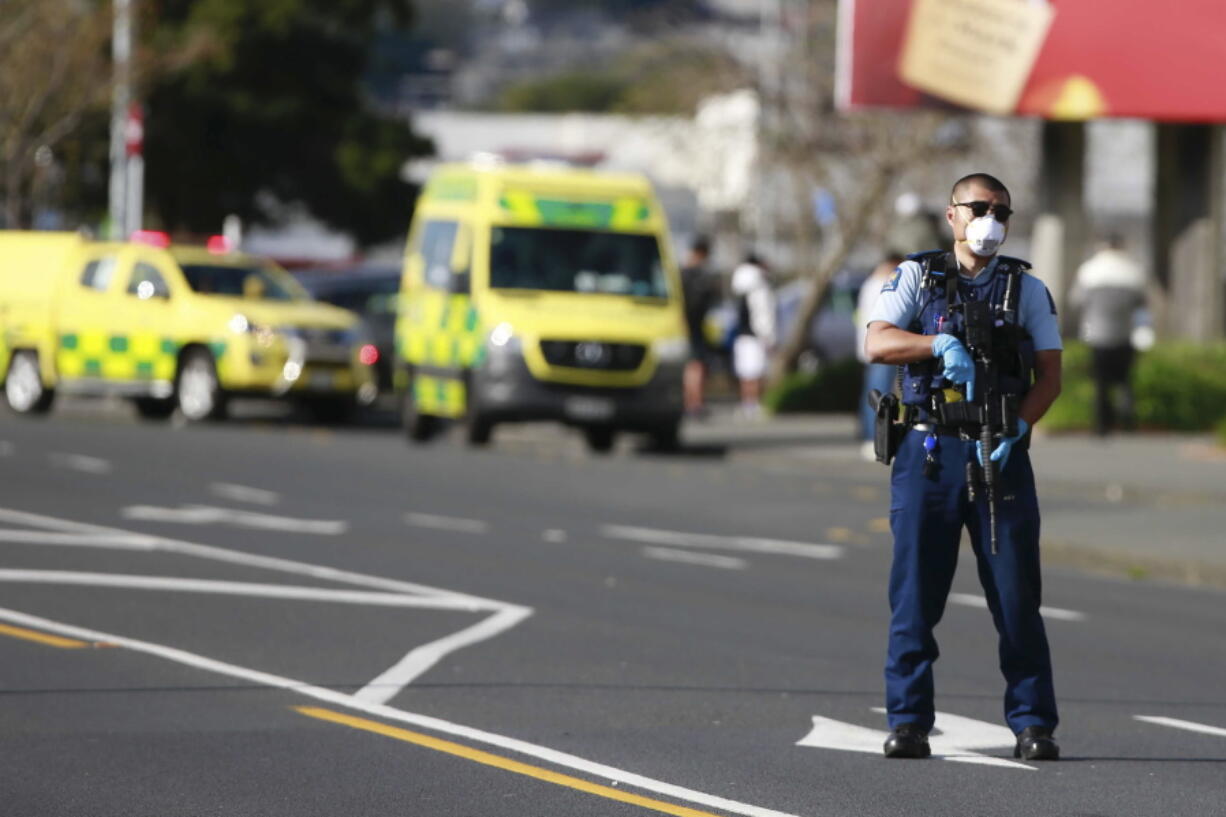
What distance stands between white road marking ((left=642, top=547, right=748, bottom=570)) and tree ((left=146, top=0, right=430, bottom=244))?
35.1m

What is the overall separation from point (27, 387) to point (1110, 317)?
11269mm

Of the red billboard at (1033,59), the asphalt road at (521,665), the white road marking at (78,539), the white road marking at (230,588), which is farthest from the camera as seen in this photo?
the red billboard at (1033,59)

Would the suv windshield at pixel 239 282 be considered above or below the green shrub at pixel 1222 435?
above

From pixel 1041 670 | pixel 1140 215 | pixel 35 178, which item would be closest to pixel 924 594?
pixel 1041 670

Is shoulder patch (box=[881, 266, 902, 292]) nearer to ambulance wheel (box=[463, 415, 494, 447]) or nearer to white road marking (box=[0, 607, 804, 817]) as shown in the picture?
white road marking (box=[0, 607, 804, 817])

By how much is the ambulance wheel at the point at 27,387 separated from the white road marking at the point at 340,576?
10983 millimetres

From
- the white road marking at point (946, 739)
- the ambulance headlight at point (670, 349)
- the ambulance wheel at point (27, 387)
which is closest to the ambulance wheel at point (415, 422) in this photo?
the ambulance headlight at point (670, 349)

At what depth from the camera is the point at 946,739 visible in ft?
28.7

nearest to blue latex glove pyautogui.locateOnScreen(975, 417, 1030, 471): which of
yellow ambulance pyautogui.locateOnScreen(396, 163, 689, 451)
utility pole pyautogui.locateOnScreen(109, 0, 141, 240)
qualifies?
yellow ambulance pyautogui.locateOnScreen(396, 163, 689, 451)

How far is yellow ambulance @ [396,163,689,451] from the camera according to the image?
22.1m

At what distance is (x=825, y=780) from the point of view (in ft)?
26.0

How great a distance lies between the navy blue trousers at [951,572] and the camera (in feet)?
26.6

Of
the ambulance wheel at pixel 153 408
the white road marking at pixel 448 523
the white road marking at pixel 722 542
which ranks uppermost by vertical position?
the white road marking at pixel 448 523

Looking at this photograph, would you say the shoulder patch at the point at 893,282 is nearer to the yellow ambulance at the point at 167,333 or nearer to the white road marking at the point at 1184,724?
the white road marking at the point at 1184,724
